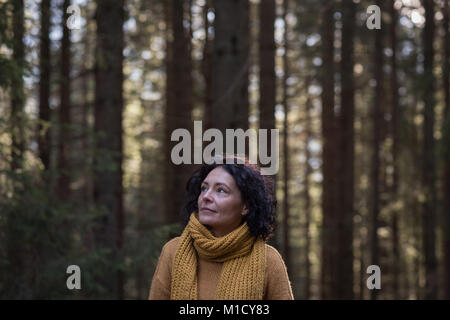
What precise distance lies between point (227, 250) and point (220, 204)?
297 mm

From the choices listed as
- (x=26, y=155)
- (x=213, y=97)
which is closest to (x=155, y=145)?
(x=26, y=155)

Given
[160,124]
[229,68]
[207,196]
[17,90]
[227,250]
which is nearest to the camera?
[227,250]

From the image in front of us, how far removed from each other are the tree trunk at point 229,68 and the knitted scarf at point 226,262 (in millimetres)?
3906

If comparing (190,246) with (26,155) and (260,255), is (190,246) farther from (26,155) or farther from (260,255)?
(26,155)

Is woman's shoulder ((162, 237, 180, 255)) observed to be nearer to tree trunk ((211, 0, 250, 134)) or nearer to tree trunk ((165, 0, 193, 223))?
tree trunk ((211, 0, 250, 134))

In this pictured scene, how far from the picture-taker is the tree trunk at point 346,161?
1449cm

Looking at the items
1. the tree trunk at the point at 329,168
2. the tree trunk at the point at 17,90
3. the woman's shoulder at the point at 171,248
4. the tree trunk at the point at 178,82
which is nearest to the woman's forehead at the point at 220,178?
the woman's shoulder at the point at 171,248

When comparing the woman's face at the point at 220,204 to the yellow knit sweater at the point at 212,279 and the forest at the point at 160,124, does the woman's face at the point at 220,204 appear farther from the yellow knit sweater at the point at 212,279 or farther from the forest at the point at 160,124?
the forest at the point at 160,124

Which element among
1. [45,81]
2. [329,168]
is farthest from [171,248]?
[329,168]

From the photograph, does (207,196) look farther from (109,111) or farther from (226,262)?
(109,111)

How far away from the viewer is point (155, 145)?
73.9ft

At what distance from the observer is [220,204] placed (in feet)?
11.9

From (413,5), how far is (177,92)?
6.62m
